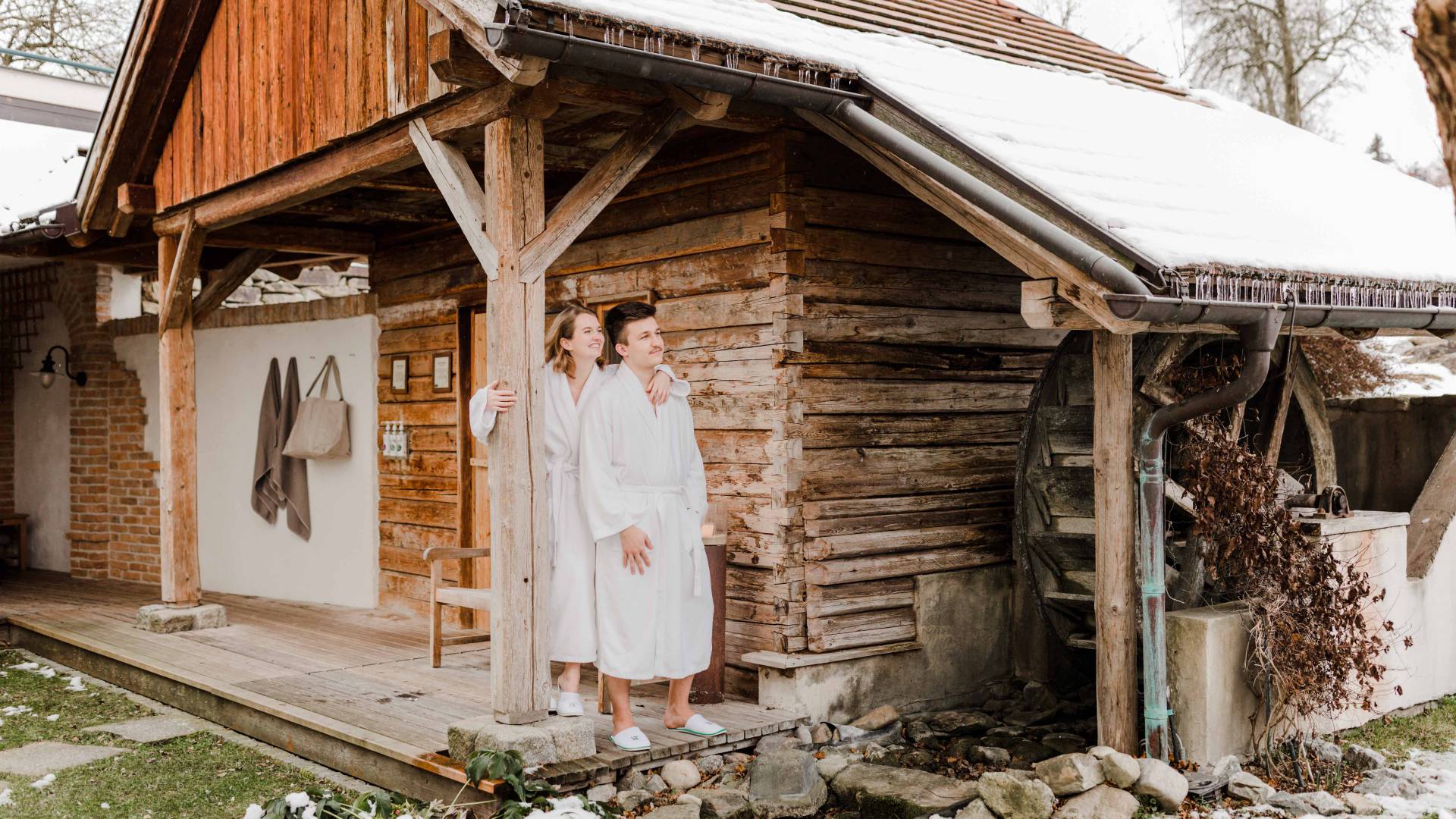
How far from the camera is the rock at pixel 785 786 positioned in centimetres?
512

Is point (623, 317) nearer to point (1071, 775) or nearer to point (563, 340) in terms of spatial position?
point (563, 340)

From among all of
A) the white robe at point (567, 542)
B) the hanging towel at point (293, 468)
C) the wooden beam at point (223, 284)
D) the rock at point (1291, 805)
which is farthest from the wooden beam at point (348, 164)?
the rock at point (1291, 805)

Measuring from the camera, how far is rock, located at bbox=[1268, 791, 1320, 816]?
17.0ft

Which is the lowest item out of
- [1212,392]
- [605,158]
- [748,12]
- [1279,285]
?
[1212,392]

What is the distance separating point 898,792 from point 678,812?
0.90 m

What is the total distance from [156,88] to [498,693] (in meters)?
5.25

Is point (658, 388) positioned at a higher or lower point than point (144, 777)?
higher

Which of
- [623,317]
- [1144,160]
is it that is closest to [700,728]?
[623,317]

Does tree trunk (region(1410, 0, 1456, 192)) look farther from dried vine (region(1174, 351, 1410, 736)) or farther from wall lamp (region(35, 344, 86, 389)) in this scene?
wall lamp (region(35, 344, 86, 389))

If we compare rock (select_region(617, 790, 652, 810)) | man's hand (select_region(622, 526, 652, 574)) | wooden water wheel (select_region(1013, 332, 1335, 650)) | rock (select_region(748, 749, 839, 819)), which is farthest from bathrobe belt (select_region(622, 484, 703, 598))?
wooden water wheel (select_region(1013, 332, 1335, 650))

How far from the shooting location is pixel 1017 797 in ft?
16.3

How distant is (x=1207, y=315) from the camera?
4.82 m

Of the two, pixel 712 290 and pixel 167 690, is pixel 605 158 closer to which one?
pixel 712 290

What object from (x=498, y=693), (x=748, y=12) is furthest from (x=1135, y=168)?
(x=498, y=693)
